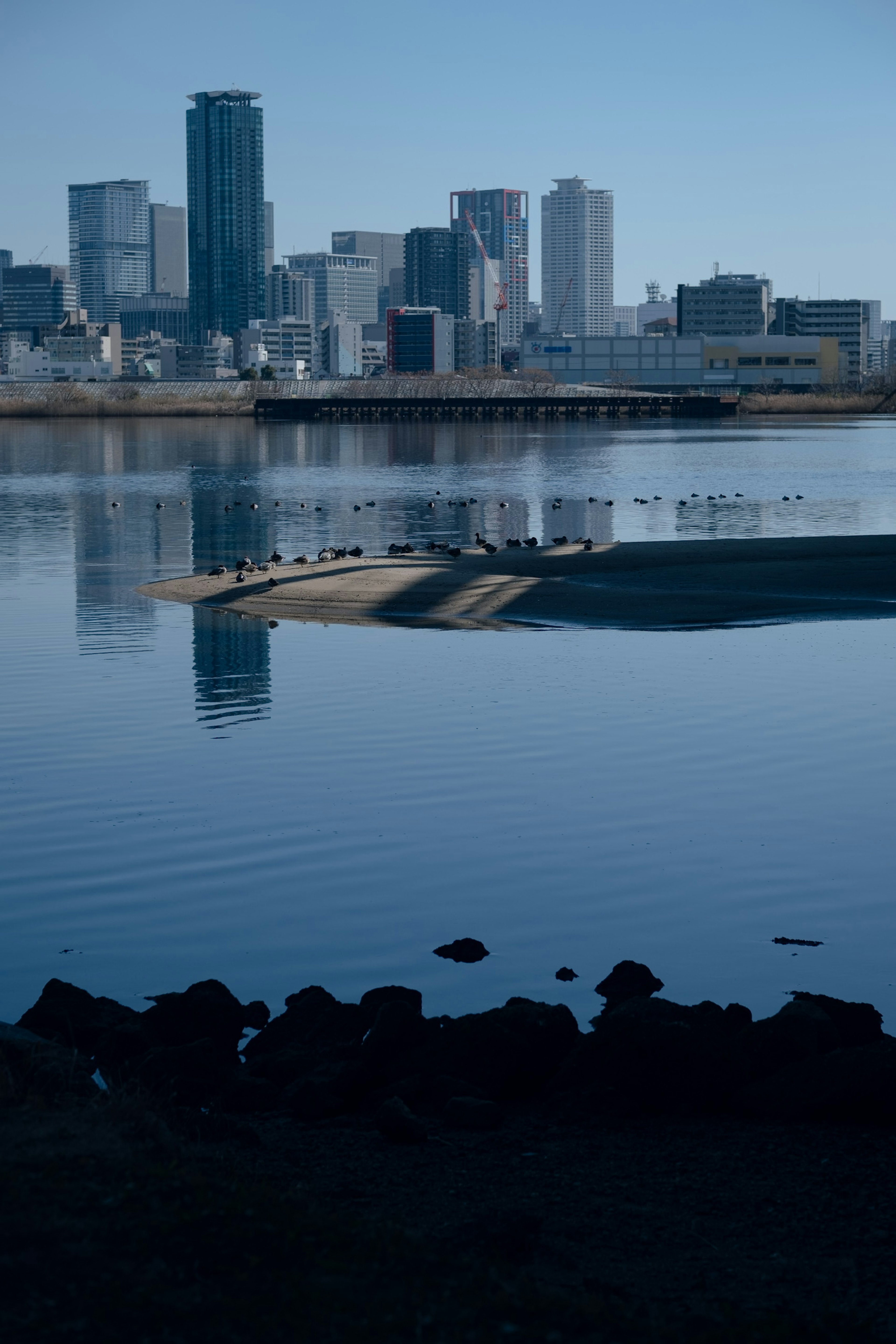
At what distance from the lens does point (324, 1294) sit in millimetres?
5031

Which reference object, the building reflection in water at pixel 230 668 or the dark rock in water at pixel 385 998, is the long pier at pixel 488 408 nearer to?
the building reflection in water at pixel 230 668

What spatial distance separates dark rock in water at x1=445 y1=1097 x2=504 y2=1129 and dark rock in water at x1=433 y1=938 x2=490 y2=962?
8.83 feet

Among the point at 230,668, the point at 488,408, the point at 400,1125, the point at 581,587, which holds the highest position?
the point at 488,408

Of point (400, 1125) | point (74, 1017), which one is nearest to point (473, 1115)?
point (400, 1125)

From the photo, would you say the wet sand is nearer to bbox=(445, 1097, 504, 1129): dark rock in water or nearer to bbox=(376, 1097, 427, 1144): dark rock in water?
bbox=(445, 1097, 504, 1129): dark rock in water

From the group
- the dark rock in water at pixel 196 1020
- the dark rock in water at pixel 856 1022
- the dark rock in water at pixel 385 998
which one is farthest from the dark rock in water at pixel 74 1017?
the dark rock in water at pixel 856 1022

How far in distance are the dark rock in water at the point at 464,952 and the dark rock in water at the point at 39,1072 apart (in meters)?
3.08

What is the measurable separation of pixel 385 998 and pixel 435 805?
223 inches

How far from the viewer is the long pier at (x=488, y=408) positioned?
7480 inches

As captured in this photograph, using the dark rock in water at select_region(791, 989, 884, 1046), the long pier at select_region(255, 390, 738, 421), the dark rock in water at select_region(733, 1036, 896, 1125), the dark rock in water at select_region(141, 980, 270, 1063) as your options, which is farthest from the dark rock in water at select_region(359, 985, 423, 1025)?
the long pier at select_region(255, 390, 738, 421)

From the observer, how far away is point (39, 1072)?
303 inches

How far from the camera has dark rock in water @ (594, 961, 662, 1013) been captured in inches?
401

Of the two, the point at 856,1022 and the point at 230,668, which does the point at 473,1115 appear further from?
the point at 230,668

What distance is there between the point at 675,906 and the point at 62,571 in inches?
1082
